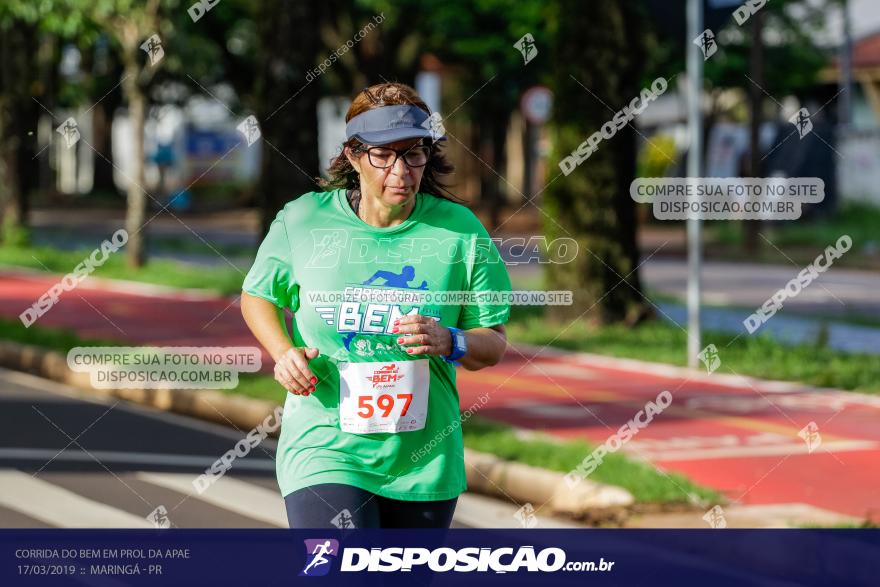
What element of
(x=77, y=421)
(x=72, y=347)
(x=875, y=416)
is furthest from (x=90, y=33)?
(x=875, y=416)

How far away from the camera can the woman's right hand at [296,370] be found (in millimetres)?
4285

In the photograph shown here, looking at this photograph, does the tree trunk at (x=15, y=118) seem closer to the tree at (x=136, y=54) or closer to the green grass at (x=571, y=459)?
the tree at (x=136, y=54)

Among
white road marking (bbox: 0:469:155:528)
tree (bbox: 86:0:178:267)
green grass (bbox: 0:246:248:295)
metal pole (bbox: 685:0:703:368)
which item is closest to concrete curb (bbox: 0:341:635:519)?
white road marking (bbox: 0:469:155:528)

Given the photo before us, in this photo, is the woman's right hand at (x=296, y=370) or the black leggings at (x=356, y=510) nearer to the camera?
the woman's right hand at (x=296, y=370)

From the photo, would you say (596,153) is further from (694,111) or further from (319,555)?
(319,555)

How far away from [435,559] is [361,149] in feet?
3.69

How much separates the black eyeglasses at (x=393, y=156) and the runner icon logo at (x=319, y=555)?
3.20 feet

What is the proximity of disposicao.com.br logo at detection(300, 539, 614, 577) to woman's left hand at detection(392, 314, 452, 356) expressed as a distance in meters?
0.56

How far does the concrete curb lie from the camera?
8586 mm

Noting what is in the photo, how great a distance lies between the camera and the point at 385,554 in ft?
15.1

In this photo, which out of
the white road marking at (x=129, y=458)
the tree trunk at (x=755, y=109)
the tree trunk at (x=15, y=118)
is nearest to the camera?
the white road marking at (x=129, y=458)

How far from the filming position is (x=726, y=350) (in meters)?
14.9

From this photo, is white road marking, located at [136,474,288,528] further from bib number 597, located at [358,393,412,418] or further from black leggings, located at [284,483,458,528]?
bib number 597, located at [358,393,412,418]

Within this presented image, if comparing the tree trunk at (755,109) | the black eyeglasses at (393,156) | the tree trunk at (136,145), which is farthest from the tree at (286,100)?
the tree trunk at (755,109)
